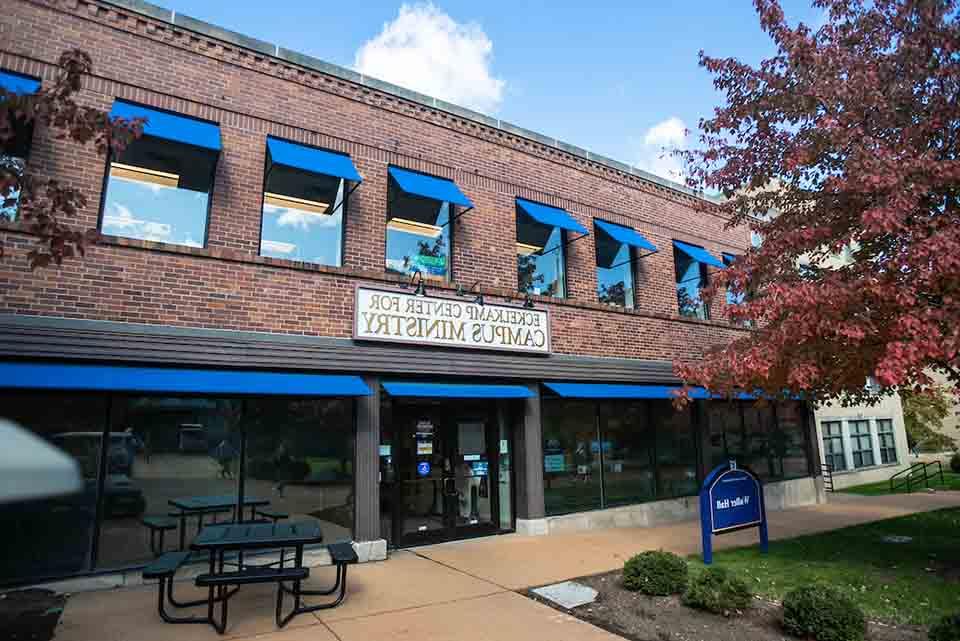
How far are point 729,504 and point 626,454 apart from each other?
3487mm

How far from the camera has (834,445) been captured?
22203 millimetres

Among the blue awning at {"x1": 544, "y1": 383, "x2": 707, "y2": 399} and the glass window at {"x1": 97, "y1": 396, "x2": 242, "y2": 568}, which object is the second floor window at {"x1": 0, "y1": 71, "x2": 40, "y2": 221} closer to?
the glass window at {"x1": 97, "y1": 396, "x2": 242, "y2": 568}

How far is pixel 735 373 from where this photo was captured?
7.98m

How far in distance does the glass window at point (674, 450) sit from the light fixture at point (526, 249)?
14.0 ft

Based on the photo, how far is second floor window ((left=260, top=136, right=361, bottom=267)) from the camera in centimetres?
916

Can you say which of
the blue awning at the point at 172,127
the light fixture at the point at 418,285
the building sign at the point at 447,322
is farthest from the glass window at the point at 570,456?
the blue awning at the point at 172,127

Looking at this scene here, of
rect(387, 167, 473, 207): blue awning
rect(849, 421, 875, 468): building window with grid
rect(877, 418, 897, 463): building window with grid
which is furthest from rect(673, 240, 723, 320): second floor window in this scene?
rect(877, 418, 897, 463): building window with grid

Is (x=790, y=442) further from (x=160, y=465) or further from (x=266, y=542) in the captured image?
(x=160, y=465)

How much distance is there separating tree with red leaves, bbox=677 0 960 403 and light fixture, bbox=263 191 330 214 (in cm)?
619

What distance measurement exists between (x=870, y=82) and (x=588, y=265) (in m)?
6.15

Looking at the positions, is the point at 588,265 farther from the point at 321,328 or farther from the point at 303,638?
the point at 303,638

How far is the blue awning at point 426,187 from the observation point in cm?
1022

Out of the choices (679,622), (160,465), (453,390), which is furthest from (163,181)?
(679,622)

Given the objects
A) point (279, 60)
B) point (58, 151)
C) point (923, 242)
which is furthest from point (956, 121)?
point (58, 151)
